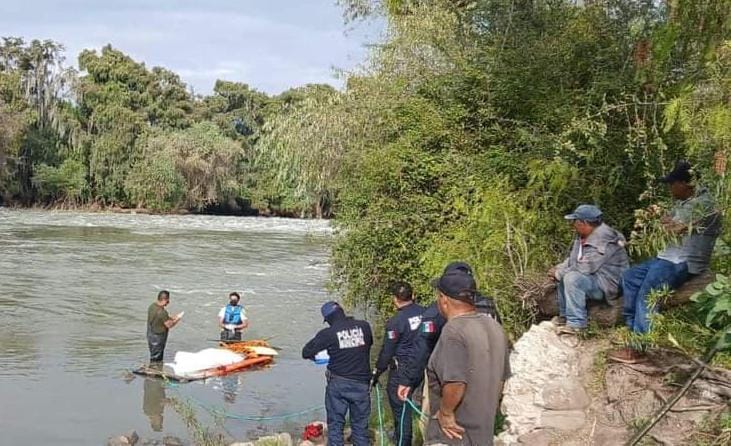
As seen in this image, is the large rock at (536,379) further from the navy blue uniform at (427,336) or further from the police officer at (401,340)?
the police officer at (401,340)

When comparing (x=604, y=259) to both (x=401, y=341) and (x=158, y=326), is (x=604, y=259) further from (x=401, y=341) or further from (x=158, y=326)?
(x=158, y=326)

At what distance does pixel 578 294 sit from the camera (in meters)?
7.09

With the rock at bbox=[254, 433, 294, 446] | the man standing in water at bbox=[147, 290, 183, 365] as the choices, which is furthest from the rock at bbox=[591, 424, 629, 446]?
the man standing in water at bbox=[147, 290, 183, 365]

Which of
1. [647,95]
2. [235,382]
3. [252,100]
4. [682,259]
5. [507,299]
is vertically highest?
[252,100]

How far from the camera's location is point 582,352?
7.00 metres

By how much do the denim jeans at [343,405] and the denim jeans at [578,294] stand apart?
199 centimetres

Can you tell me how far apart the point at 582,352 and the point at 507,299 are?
195 cm

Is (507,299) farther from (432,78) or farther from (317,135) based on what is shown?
(317,135)

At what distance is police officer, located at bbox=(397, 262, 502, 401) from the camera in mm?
6543

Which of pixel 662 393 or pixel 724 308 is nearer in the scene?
pixel 724 308

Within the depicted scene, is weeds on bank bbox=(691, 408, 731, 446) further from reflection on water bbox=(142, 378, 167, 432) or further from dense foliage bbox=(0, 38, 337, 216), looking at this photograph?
dense foliage bbox=(0, 38, 337, 216)

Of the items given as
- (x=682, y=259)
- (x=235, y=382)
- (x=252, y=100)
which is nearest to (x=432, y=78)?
(x=235, y=382)

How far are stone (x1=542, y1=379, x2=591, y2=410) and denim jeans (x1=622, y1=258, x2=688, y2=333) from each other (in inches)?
25.8

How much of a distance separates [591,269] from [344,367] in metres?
2.39
